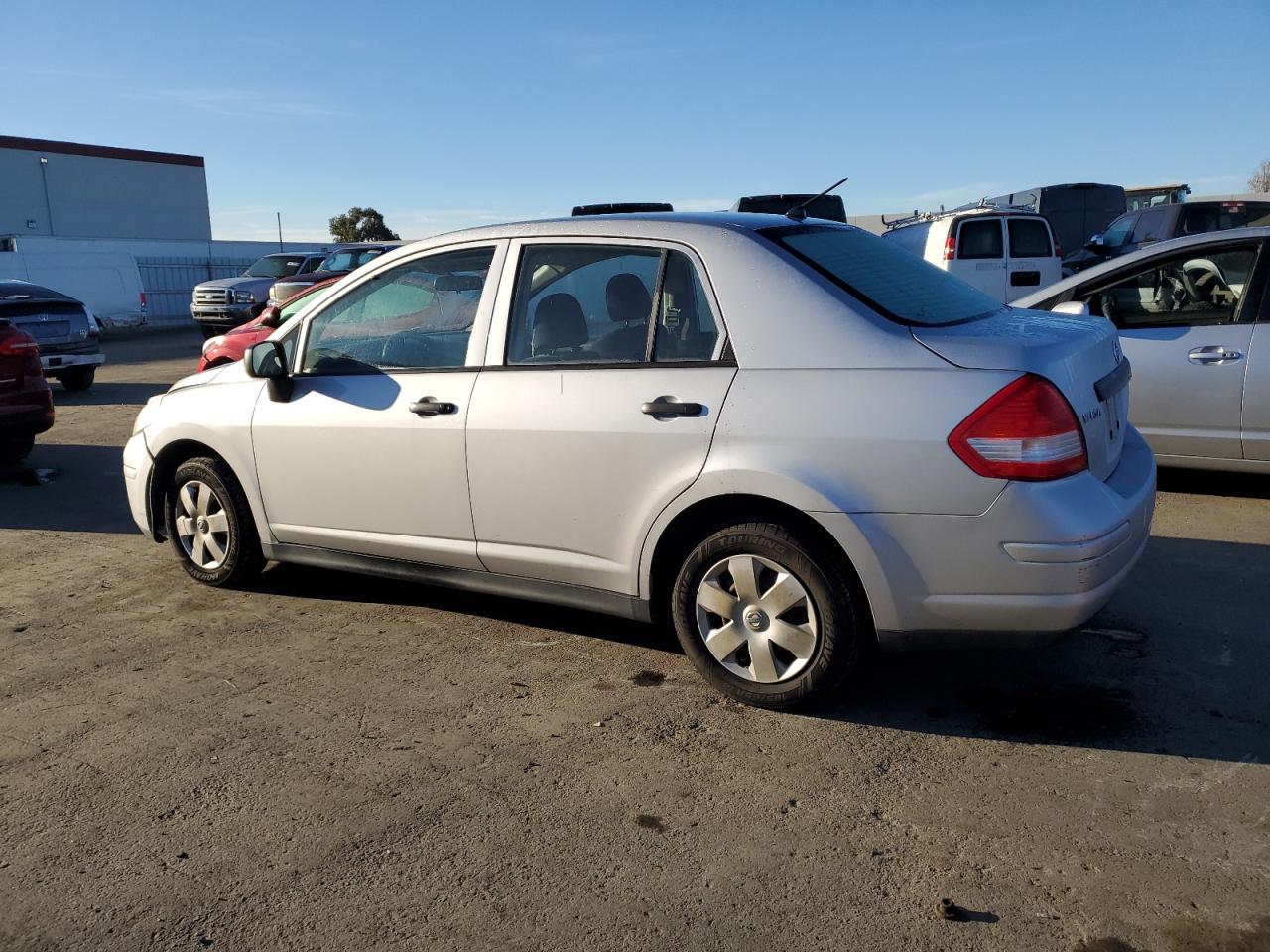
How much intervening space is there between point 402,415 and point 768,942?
2729 millimetres

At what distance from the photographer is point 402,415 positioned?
4695mm

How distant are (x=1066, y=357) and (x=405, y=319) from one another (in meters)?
2.70

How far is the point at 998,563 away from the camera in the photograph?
3.58 m

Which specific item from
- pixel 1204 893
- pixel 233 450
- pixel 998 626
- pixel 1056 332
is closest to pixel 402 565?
pixel 233 450

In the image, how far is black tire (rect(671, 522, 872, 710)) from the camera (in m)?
3.81

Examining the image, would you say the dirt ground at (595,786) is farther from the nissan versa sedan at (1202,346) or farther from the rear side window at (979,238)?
the rear side window at (979,238)

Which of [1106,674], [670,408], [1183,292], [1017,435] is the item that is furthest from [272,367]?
[1183,292]

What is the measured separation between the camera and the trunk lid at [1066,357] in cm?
364

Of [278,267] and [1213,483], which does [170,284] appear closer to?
[278,267]

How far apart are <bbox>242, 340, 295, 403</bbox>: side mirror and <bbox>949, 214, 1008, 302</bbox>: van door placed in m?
13.4

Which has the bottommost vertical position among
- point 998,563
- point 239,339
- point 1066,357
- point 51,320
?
point 998,563

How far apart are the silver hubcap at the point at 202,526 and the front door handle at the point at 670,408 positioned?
250 cm

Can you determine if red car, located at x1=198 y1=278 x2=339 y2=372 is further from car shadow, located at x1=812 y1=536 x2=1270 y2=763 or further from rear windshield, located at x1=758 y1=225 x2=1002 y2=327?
car shadow, located at x1=812 y1=536 x2=1270 y2=763

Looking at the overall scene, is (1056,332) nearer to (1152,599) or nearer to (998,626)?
(998,626)
